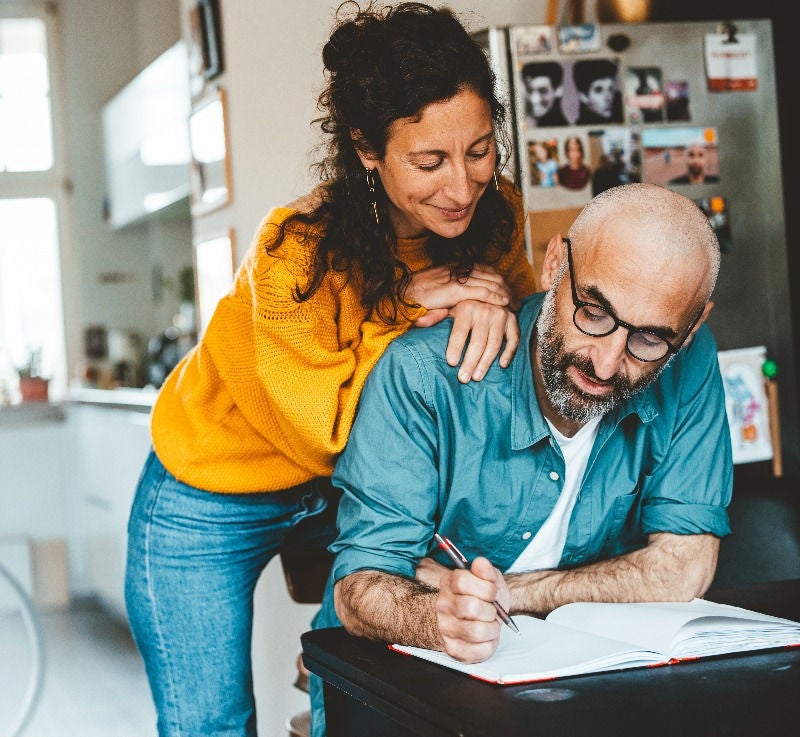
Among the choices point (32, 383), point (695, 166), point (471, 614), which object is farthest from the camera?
point (32, 383)

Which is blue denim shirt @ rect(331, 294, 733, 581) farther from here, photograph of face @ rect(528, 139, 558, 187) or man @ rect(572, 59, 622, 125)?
man @ rect(572, 59, 622, 125)

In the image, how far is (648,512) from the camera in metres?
1.53

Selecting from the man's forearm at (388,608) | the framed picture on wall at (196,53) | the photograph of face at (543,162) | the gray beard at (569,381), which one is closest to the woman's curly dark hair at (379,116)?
the gray beard at (569,381)

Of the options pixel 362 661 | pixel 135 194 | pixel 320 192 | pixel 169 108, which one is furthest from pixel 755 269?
pixel 135 194

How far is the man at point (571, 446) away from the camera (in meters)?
1.33

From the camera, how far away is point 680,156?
2.47 m

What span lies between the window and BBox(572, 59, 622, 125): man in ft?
14.0

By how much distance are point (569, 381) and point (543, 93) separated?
1.17 metres

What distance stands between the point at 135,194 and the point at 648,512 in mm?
4311

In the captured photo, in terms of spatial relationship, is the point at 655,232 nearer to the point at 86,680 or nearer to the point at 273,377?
the point at 273,377

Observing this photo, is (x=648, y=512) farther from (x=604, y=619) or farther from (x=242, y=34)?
(x=242, y=34)

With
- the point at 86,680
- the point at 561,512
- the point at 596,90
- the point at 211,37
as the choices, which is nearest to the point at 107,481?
the point at 86,680

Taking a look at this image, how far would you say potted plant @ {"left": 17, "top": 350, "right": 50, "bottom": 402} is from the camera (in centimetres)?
571

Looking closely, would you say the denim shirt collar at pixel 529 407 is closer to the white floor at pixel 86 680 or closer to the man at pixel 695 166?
the man at pixel 695 166
